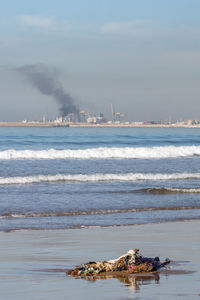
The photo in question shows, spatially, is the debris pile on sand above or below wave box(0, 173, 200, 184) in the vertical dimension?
below

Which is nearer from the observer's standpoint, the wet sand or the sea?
the wet sand

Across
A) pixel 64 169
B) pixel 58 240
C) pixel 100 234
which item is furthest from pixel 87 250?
pixel 64 169

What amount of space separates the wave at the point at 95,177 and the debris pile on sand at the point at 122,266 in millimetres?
13005

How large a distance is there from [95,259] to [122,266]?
33.2 inches

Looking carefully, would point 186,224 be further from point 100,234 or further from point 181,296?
point 181,296

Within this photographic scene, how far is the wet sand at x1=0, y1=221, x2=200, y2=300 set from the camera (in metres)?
6.42

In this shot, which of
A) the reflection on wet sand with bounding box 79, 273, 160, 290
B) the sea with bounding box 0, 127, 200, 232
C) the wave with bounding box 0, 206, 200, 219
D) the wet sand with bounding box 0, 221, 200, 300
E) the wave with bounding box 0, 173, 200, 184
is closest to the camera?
the wet sand with bounding box 0, 221, 200, 300

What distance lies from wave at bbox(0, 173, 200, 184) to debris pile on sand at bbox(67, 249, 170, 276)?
13005 millimetres

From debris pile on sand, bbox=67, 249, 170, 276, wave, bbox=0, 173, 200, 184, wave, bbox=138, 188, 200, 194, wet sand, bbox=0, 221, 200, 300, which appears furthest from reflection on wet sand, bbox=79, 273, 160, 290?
wave, bbox=0, 173, 200, 184

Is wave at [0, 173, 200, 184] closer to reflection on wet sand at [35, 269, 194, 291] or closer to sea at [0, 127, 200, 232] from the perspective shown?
sea at [0, 127, 200, 232]

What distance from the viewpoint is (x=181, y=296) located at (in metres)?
6.17

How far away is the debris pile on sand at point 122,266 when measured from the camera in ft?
24.4

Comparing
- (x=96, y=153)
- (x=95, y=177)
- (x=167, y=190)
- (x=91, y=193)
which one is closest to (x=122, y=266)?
(x=91, y=193)

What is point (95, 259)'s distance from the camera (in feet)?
27.6
